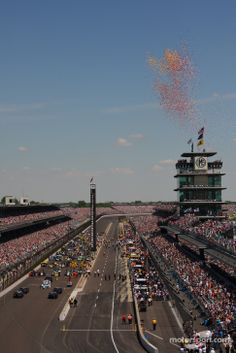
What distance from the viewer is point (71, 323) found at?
40.2 m

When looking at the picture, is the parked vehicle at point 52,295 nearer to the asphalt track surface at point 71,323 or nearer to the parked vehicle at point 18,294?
the asphalt track surface at point 71,323

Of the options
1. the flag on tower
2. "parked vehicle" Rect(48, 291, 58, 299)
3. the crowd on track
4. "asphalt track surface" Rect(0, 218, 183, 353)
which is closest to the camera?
"asphalt track surface" Rect(0, 218, 183, 353)

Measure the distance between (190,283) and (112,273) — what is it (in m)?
22.9

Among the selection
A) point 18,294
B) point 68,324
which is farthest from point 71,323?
point 18,294

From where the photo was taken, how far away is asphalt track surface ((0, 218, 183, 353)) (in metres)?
33.7

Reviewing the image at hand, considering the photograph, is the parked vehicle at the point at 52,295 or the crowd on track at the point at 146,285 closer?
the crowd on track at the point at 146,285

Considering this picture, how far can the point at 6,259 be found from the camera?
64.9 m

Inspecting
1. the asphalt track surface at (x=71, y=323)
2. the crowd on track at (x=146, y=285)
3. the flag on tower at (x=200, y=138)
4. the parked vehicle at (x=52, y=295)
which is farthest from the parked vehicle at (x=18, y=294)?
the flag on tower at (x=200, y=138)

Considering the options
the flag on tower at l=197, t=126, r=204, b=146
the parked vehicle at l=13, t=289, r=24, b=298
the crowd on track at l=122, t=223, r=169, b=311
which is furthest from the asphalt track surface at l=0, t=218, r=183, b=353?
the flag on tower at l=197, t=126, r=204, b=146

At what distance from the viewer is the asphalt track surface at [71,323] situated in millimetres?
33656

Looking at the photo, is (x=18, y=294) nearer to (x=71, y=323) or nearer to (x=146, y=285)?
(x=71, y=323)

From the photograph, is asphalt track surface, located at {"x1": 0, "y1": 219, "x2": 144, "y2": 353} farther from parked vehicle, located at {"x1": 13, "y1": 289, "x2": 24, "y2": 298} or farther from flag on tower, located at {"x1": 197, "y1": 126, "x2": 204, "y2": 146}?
flag on tower, located at {"x1": 197, "y1": 126, "x2": 204, "y2": 146}

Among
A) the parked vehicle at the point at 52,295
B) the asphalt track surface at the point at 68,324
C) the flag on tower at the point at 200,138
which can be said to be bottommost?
the asphalt track surface at the point at 68,324

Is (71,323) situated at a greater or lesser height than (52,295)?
lesser
